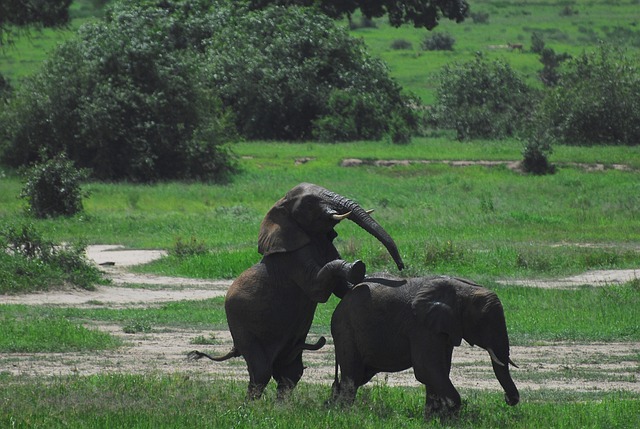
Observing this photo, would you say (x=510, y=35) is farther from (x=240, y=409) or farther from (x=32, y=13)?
(x=240, y=409)

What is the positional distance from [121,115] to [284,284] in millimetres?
24104

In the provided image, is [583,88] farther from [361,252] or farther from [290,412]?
[290,412]

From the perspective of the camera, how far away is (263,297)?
1134 cm

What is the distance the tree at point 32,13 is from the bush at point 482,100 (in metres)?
13.5

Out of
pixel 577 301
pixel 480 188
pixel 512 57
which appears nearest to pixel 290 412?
pixel 577 301

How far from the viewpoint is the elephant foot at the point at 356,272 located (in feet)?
34.8

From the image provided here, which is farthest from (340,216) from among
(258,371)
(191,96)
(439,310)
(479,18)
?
(479,18)

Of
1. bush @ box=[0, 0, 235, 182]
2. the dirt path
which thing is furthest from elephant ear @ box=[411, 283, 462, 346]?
bush @ box=[0, 0, 235, 182]

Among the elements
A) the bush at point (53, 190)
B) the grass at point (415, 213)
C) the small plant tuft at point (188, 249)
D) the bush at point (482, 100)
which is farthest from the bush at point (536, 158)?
the small plant tuft at point (188, 249)

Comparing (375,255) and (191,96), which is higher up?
(191,96)

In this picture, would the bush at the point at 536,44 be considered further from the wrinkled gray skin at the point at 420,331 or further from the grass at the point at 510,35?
the wrinkled gray skin at the point at 420,331

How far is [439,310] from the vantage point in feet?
35.0

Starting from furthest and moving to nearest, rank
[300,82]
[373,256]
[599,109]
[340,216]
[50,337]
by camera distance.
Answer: [300,82], [599,109], [373,256], [50,337], [340,216]

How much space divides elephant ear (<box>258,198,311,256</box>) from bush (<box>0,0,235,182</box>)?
23.0 metres
